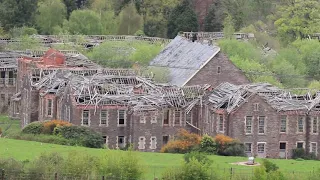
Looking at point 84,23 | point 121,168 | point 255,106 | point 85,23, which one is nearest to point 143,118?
point 255,106

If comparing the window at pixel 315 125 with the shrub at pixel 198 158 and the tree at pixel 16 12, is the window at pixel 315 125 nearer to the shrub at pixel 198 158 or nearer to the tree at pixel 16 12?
the shrub at pixel 198 158

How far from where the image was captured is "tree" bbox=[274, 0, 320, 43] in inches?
5098

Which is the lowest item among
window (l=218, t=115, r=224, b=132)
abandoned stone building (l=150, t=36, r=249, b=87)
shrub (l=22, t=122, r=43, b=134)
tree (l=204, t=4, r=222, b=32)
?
shrub (l=22, t=122, r=43, b=134)

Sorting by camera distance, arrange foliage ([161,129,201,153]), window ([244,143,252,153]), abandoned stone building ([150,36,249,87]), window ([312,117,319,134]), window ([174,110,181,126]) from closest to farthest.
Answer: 1. foliage ([161,129,201,153])
2. window ([244,143,252,153])
3. window ([312,117,319,134])
4. window ([174,110,181,126])
5. abandoned stone building ([150,36,249,87])

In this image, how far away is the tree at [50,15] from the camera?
143 meters

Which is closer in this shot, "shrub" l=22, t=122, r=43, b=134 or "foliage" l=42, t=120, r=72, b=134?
"foliage" l=42, t=120, r=72, b=134

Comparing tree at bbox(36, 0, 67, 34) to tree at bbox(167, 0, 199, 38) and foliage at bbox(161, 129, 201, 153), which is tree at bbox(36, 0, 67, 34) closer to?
tree at bbox(167, 0, 199, 38)

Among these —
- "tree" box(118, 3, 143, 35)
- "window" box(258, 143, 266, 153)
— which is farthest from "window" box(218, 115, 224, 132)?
"tree" box(118, 3, 143, 35)

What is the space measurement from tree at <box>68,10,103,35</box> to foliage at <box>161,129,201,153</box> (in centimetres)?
5705

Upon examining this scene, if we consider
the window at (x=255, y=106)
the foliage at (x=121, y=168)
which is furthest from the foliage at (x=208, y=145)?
the foliage at (x=121, y=168)

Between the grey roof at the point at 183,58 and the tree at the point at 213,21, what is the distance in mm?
38906

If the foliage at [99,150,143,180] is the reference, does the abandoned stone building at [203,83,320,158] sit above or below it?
above

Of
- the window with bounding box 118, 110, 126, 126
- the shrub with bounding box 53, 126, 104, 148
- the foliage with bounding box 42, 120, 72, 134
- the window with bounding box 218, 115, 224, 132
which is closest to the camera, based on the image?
the shrub with bounding box 53, 126, 104, 148

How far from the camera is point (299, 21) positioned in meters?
130
